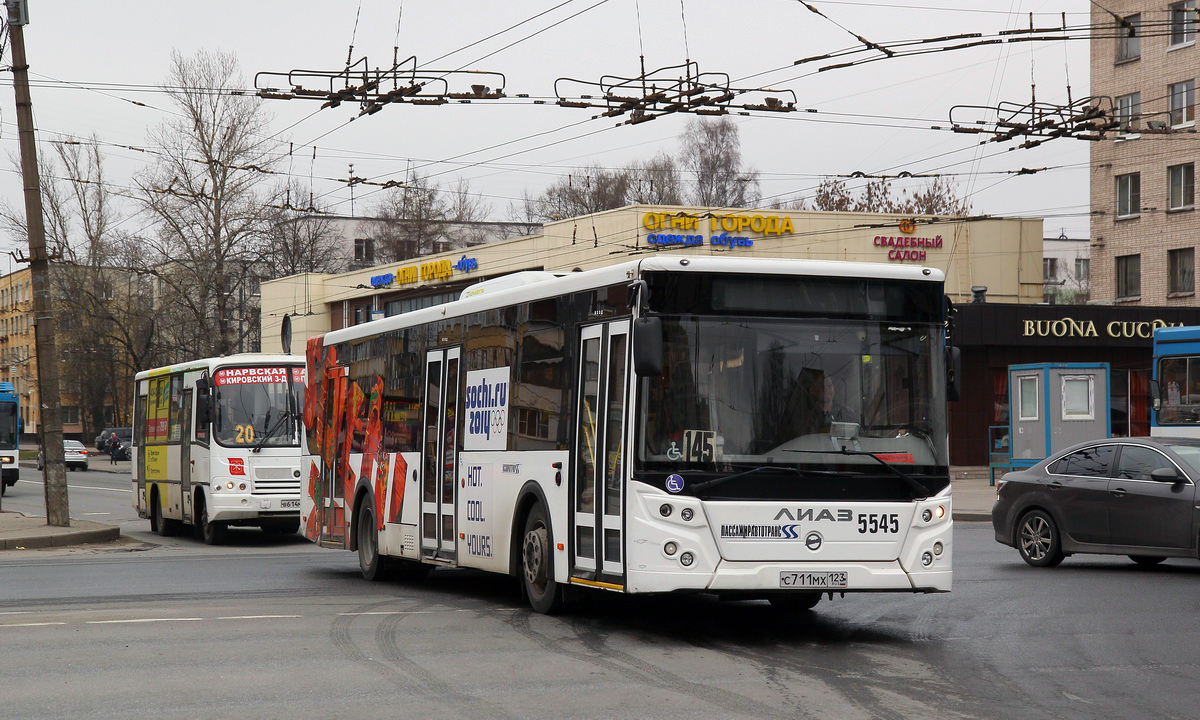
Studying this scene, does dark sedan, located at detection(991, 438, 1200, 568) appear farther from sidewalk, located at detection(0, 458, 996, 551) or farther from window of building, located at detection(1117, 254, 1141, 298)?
window of building, located at detection(1117, 254, 1141, 298)

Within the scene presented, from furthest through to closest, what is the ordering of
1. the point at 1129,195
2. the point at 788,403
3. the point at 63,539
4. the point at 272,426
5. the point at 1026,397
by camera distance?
the point at 1129,195, the point at 1026,397, the point at 272,426, the point at 63,539, the point at 788,403

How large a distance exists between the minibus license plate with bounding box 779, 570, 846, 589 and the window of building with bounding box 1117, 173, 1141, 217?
48.4 metres

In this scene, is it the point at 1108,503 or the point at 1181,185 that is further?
the point at 1181,185

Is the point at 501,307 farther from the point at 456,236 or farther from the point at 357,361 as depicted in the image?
the point at 456,236

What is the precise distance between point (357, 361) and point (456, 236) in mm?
70632

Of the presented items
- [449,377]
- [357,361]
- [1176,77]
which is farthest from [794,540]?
[1176,77]

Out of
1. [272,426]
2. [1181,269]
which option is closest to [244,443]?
[272,426]

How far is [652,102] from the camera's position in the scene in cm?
1877

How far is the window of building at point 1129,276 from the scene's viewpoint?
180ft

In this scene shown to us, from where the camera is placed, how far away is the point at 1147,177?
2114 inches

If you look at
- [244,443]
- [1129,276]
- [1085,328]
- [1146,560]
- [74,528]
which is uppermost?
[1129,276]

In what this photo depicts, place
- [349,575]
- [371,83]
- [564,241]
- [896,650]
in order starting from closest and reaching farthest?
[896,650], [349,575], [371,83], [564,241]

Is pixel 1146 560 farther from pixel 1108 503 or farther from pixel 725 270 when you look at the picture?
pixel 725 270

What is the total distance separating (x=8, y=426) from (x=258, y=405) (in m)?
21.4
